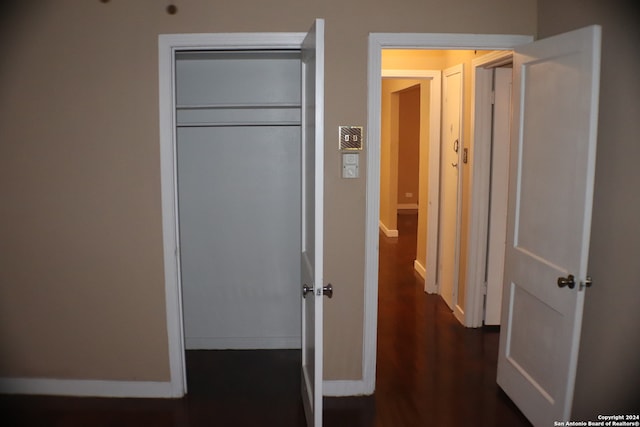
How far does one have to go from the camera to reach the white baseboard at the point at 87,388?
10.1ft

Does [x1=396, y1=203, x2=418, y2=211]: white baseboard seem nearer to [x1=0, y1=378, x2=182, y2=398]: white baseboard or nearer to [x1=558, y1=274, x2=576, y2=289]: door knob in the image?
[x1=0, y1=378, x2=182, y2=398]: white baseboard

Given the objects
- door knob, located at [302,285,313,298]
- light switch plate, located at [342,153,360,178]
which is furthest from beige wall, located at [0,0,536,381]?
door knob, located at [302,285,313,298]

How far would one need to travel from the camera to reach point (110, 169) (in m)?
2.92

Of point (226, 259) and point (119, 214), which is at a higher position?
point (119, 214)

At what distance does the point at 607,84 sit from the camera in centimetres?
230

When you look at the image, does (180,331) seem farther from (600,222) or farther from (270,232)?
(600,222)

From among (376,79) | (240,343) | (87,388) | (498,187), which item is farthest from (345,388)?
(498,187)

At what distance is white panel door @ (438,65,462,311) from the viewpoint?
4.32 meters

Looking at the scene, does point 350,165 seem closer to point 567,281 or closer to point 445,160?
point 567,281

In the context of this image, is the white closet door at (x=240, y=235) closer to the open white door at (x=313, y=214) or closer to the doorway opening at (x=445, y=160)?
the open white door at (x=313, y=214)

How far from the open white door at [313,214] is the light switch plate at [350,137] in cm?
26

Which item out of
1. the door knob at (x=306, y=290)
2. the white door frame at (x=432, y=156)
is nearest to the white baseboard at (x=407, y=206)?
the white door frame at (x=432, y=156)

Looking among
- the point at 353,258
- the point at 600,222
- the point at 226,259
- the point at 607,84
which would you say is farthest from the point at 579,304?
the point at 226,259

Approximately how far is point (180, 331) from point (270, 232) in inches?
40.7
